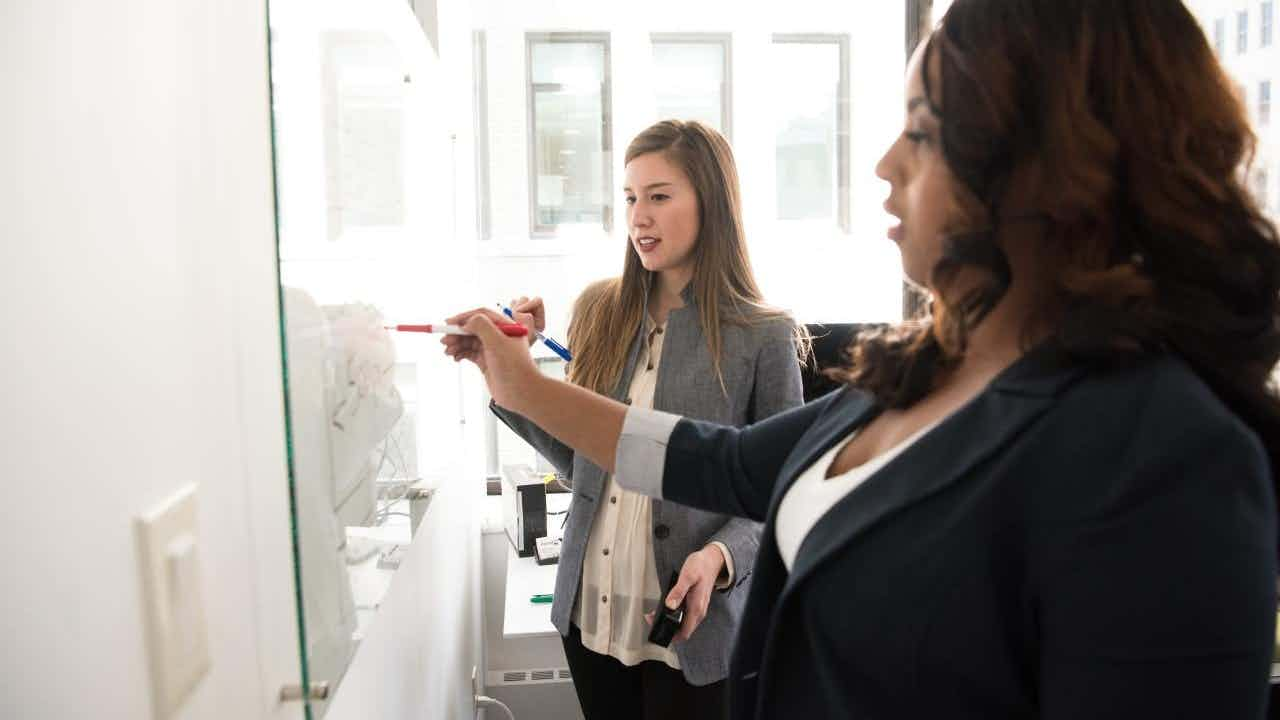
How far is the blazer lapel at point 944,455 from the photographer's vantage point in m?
0.62

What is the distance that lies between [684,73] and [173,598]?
2.46 meters

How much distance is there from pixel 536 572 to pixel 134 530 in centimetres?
181

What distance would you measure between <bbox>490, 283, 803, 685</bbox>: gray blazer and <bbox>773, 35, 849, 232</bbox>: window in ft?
4.32

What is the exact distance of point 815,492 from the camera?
79 centimetres

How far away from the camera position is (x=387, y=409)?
2.92ft

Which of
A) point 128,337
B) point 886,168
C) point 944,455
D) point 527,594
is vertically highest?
point 886,168

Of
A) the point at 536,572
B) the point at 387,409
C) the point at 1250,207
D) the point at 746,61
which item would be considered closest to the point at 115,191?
the point at 387,409

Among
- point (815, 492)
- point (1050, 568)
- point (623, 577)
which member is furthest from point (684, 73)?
point (1050, 568)

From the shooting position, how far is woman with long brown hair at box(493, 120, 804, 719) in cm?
149

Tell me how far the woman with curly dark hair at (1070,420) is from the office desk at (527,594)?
1.18 m

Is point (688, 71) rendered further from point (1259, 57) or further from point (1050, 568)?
point (1050, 568)

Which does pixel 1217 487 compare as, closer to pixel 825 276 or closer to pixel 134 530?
pixel 134 530

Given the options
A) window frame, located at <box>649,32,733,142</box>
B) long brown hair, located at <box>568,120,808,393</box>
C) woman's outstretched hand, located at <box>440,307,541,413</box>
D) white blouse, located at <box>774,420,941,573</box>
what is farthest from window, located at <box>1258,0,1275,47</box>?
woman's outstretched hand, located at <box>440,307,541,413</box>

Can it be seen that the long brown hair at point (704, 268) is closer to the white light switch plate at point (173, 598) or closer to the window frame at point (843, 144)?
the white light switch plate at point (173, 598)
